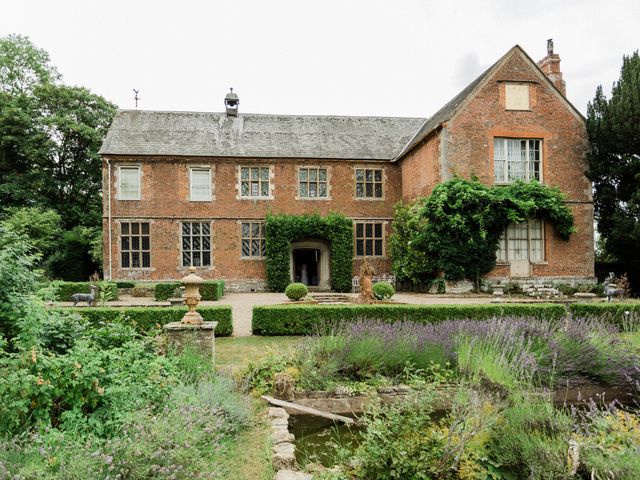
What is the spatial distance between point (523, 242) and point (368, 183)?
317 inches

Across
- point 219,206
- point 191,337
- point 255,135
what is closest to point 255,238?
point 219,206

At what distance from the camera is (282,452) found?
14.4 ft

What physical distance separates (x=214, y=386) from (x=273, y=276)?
16911 millimetres

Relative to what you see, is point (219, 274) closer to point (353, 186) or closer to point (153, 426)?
point (353, 186)

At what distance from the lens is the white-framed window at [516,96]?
20141 millimetres

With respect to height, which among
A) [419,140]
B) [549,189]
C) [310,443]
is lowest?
[310,443]

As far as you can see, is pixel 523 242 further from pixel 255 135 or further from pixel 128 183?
pixel 128 183

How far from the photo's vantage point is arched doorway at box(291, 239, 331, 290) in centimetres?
2403

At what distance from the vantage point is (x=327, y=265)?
24.0 metres

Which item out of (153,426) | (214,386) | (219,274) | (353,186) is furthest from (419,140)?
(153,426)

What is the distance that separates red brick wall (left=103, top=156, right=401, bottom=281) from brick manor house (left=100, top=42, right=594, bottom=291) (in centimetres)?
5

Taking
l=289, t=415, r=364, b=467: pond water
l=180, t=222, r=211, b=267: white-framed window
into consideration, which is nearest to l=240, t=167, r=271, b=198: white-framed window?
l=180, t=222, r=211, b=267: white-framed window

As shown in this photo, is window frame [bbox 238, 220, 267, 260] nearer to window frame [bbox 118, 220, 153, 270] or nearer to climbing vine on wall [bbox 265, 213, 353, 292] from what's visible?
climbing vine on wall [bbox 265, 213, 353, 292]

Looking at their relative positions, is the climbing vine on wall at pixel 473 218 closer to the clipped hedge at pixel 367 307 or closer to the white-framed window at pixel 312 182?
the white-framed window at pixel 312 182
